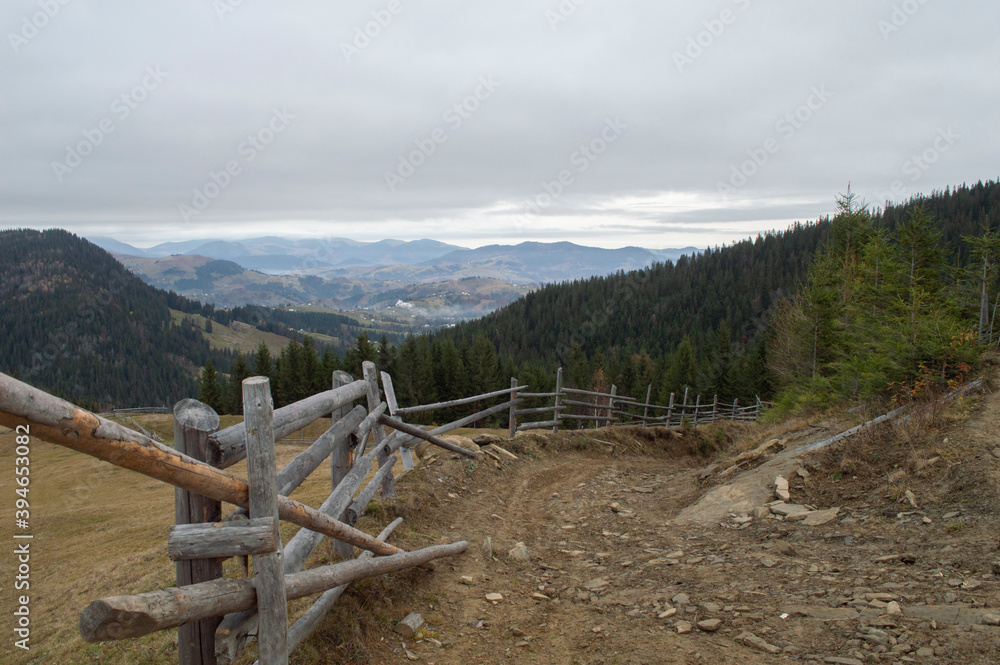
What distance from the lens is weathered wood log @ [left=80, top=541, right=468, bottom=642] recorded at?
2156 mm

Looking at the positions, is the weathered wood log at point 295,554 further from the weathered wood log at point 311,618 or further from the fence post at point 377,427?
the weathered wood log at point 311,618

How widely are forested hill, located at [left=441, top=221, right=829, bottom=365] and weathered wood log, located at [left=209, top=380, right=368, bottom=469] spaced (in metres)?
92.8

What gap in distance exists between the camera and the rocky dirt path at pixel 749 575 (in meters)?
3.72

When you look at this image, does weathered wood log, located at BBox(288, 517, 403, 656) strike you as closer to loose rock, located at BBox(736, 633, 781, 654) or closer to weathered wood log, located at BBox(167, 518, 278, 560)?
weathered wood log, located at BBox(167, 518, 278, 560)

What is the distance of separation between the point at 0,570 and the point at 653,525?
36.0 feet

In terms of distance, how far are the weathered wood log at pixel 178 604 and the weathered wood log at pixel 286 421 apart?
0.66m

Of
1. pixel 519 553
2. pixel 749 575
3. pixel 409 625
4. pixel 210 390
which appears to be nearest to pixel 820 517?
pixel 749 575

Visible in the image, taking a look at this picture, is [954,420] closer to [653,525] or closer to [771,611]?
[653,525]

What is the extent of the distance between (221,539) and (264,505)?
26cm

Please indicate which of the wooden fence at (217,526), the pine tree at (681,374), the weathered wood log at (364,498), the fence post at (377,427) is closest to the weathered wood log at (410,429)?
the fence post at (377,427)

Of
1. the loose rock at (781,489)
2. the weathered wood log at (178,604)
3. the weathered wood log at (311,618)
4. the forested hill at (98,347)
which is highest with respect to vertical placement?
the weathered wood log at (178,604)

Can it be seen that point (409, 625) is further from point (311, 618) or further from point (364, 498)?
point (364, 498)

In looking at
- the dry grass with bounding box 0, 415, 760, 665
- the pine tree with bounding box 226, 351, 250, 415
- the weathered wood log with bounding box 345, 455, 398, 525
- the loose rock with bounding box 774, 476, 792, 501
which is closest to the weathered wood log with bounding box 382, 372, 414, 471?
the weathered wood log with bounding box 345, 455, 398, 525

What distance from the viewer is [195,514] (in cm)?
279
